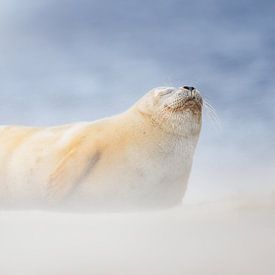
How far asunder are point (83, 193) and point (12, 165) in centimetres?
161

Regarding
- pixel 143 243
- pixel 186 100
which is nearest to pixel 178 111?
pixel 186 100

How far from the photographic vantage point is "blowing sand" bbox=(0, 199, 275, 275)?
4.39 metres

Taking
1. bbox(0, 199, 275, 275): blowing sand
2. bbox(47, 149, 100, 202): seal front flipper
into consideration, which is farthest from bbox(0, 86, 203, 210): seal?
bbox(0, 199, 275, 275): blowing sand

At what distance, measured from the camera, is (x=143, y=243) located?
505cm

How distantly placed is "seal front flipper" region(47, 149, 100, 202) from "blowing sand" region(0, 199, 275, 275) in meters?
1.69

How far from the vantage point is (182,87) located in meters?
8.72

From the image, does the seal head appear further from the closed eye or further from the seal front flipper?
the seal front flipper

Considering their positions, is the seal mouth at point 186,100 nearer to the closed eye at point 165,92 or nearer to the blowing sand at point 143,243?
the closed eye at point 165,92

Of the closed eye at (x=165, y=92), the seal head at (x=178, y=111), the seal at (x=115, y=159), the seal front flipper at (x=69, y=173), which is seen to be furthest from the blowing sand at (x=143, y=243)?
the closed eye at (x=165, y=92)

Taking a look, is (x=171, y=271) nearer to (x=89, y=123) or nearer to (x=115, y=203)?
(x=115, y=203)

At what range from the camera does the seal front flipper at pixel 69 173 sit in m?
8.20

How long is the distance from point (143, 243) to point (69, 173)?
3.40 metres

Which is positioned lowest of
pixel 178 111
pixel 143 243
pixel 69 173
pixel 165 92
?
pixel 143 243

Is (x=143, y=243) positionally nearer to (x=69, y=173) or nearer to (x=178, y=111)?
(x=69, y=173)
